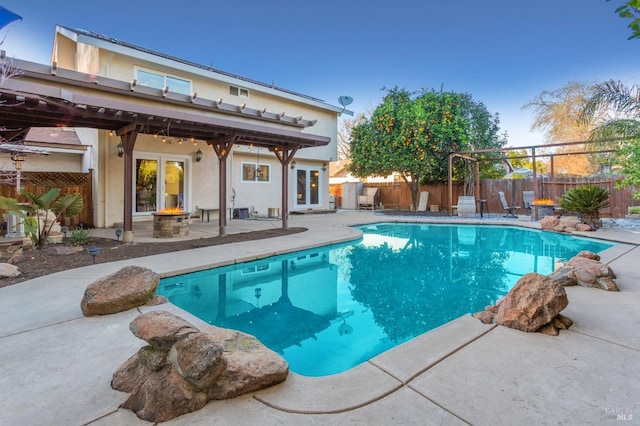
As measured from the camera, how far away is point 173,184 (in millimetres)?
11047

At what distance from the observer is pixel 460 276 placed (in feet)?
18.6

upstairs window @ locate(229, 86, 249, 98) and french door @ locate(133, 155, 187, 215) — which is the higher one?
upstairs window @ locate(229, 86, 249, 98)

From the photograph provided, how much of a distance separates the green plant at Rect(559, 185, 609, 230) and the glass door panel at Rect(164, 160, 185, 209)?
41.0ft

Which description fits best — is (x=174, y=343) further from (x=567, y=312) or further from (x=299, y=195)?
(x=299, y=195)

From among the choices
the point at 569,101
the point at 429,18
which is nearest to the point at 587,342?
the point at 429,18

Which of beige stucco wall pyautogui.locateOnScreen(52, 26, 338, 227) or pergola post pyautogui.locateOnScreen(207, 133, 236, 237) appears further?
beige stucco wall pyautogui.locateOnScreen(52, 26, 338, 227)

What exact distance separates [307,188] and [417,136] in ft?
17.9

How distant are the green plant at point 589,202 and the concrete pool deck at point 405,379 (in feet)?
26.7

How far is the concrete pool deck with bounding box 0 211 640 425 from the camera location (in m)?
1.81

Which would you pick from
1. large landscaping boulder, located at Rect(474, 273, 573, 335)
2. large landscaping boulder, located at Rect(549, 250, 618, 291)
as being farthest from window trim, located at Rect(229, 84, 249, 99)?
large landscaping boulder, located at Rect(474, 273, 573, 335)

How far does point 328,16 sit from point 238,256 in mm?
10624

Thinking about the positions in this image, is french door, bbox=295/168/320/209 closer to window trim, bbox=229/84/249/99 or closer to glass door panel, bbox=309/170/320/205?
glass door panel, bbox=309/170/320/205

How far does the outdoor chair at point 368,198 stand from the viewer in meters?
20.0

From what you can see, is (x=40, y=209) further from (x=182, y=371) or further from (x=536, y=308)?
(x=536, y=308)
